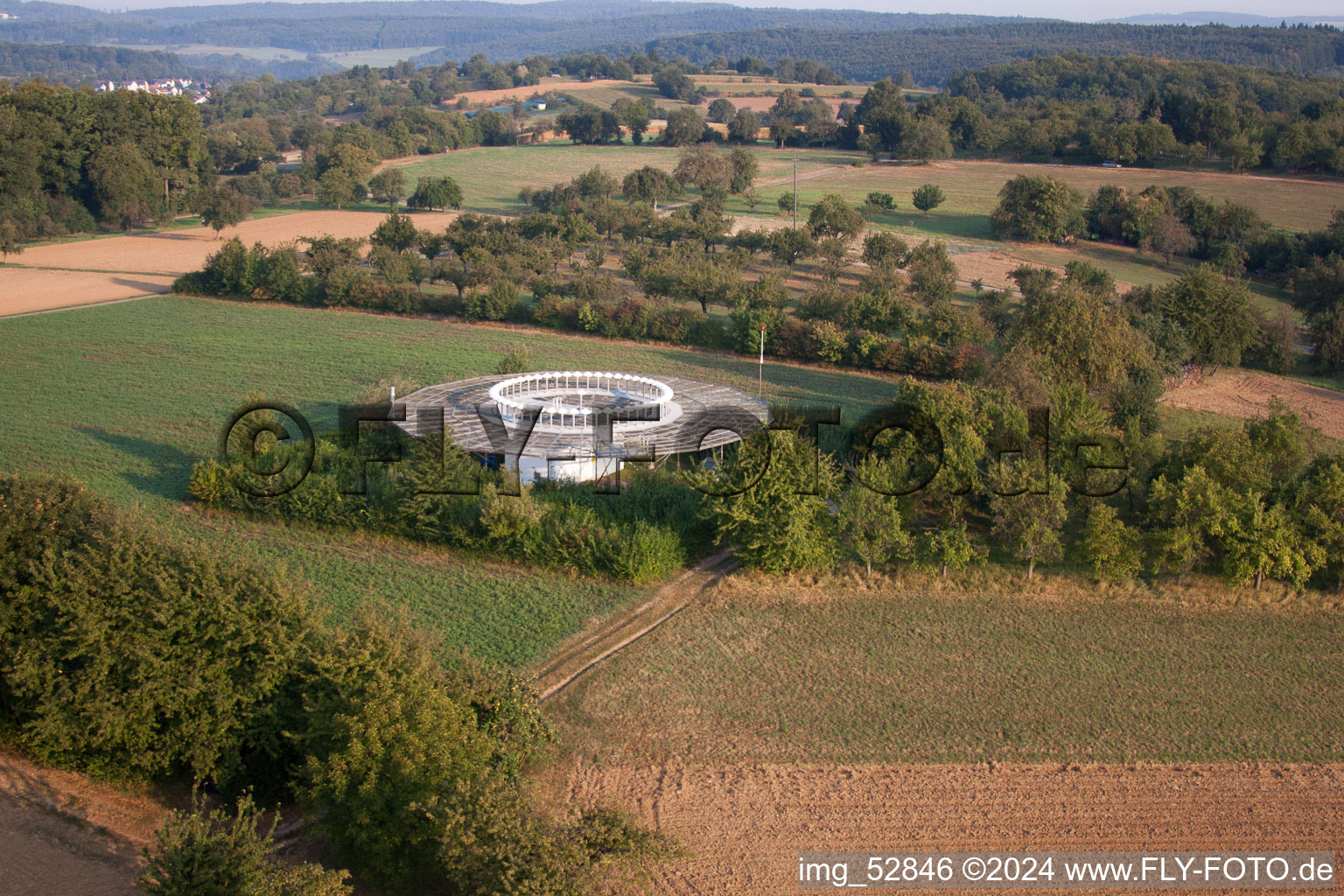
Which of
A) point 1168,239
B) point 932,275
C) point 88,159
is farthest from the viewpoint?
point 88,159

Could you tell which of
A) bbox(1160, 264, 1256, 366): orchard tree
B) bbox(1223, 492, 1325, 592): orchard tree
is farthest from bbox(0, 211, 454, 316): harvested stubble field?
bbox(1223, 492, 1325, 592): orchard tree

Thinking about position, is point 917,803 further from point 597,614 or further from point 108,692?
point 108,692

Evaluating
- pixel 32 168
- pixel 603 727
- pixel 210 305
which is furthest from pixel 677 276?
pixel 32 168

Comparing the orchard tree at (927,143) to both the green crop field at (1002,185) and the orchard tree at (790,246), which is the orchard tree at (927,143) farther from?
the orchard tree at (790,246)

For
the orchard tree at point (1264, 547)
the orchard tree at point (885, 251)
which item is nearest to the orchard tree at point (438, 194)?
the orchard tree at point (885, 251)

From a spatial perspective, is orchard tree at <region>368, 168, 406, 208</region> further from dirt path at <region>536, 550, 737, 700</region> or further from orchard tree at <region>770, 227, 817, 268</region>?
dirt path at <region>536, 550, 737, 700</region>

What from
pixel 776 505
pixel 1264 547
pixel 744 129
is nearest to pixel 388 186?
pixel 744 129

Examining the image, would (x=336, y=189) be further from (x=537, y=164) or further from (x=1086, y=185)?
(x=1086, y=185)
